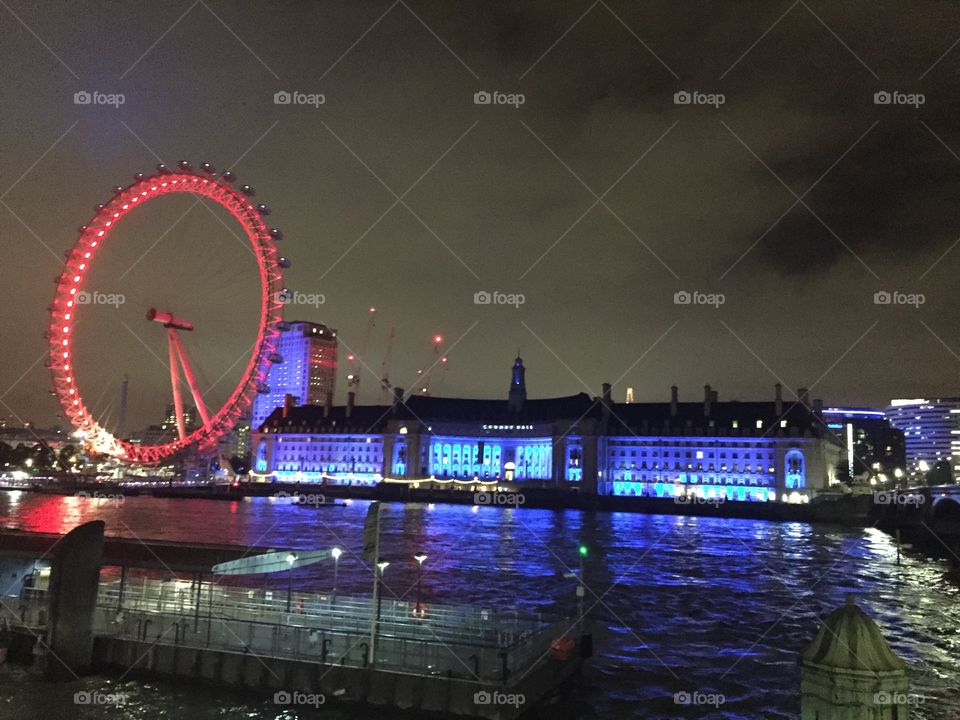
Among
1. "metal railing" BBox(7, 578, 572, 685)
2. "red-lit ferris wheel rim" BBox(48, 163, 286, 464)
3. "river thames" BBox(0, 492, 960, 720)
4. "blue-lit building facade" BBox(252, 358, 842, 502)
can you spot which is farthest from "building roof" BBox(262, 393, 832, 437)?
"metal railing" BBox(7, 578, 572, 685)

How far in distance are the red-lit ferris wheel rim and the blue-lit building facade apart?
227 feet

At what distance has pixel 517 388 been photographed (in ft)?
509

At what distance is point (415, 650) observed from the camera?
17484mm

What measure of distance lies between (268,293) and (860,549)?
51.7 m

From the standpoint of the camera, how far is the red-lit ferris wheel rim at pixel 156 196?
66.1 metres

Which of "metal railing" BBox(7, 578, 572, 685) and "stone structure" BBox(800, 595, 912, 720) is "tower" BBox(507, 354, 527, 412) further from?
"stone structure" BBox(800, 595, 912, 720)

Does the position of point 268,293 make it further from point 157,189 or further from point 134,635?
point 134,635

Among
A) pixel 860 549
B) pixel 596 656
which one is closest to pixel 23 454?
pixel 860 549

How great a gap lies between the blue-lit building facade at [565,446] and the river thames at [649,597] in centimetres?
4670

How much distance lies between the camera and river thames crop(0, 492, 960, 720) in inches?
718

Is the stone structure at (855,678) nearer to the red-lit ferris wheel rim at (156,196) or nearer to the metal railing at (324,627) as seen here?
the metal railing at (324,627)

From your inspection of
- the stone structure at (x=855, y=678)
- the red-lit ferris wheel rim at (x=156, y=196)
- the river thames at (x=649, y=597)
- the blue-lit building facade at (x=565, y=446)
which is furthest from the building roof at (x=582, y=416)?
the stone structure at (x=855, y=678)

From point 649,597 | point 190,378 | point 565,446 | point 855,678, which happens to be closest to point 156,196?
point 190,378

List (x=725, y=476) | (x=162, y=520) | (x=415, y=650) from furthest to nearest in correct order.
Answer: (x=725, y=476) → (x=162, y=520) → (x=415, y=650)
